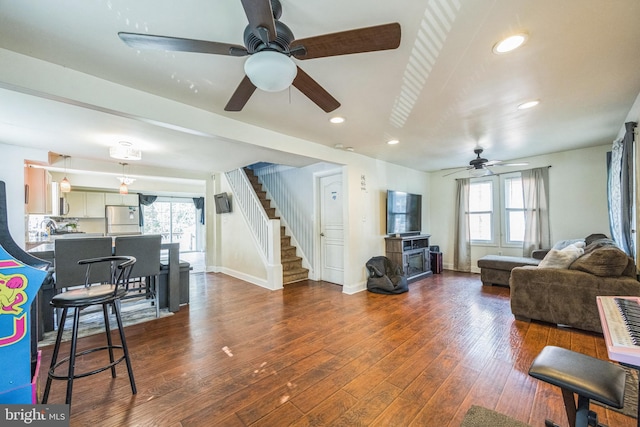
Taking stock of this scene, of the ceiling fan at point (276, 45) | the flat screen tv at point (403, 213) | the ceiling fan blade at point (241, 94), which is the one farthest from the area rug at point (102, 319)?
the flat screen tv at point (403, 213)

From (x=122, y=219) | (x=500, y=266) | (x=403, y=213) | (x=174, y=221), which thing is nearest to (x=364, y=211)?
(x=403, y=213)

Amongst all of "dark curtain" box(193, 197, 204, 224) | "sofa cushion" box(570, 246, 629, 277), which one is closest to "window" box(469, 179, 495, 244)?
"sofa cushion" box(570, 246, 629, 277)

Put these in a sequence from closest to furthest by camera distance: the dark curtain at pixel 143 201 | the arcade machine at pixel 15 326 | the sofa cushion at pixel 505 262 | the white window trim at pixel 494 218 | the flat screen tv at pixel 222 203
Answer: the arcade machine at pixel 15 326
the sofa cushion at pixel 505 262
the white window trim at pixel 494 218
the flat screen tv at pixel 222 203
the dark curtain at pixel 143 201

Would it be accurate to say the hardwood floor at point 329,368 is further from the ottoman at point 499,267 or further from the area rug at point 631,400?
the ottoman at point 499,267

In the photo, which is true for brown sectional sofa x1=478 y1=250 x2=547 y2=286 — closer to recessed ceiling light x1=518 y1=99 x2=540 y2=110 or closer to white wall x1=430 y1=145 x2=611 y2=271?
white wall x1=430 y1=145 x2=611 y2=271

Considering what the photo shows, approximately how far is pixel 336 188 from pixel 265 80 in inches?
Answer: 143

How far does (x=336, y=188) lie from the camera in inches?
195

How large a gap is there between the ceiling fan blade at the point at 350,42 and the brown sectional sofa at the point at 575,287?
3213 mm

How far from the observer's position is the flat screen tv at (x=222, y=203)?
596cm

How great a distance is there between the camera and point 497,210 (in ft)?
18.6

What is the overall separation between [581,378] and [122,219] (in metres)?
9.83

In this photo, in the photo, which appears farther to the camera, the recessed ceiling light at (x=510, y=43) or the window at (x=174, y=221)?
the window at (x=174, y=221)

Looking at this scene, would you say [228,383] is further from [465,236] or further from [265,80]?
[465,236]

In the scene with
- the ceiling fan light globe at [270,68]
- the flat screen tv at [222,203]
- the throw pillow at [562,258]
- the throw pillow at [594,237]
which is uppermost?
the ceiling fan light globe at [270,68]
